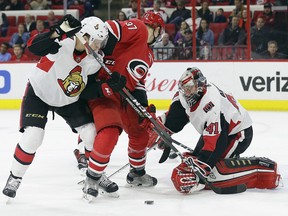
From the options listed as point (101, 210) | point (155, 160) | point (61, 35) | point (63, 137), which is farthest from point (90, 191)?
point (63, 137)

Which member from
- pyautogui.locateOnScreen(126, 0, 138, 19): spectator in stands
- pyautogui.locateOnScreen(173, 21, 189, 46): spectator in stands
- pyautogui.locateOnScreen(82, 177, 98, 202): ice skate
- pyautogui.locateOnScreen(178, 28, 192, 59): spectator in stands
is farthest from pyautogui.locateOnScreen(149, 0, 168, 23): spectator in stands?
pyautogui.locateOnScreen(82, 177, 98, 202): ice skate

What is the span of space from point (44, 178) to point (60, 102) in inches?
31.9

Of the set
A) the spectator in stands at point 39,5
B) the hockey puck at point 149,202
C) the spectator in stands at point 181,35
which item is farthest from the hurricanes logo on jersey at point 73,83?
the spectator in stands at point 39,5

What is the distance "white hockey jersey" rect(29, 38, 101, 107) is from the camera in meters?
3.94

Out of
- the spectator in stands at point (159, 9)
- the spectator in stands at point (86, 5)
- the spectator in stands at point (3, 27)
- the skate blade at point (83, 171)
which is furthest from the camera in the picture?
the spectator in stands at point (86, 5)

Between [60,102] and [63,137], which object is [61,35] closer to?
[60,102]

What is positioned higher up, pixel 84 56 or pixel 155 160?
pixel 84 56

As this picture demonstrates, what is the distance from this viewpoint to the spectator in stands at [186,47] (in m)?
8.30

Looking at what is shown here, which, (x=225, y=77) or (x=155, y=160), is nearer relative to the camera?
(x=155, y=160)

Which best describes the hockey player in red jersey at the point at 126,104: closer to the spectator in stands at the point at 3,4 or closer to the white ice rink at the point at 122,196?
the white ice rink at the point at 122,196

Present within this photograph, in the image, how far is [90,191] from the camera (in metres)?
3.95

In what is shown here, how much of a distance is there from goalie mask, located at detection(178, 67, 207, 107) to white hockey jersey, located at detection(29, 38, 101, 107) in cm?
53

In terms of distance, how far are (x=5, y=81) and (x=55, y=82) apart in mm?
4556

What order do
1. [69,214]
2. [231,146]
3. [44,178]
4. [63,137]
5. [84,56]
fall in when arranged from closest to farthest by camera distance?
1. [69,214]
2. [84,56]
3. [231,146]
4. [44,178]
5. [63,137]
